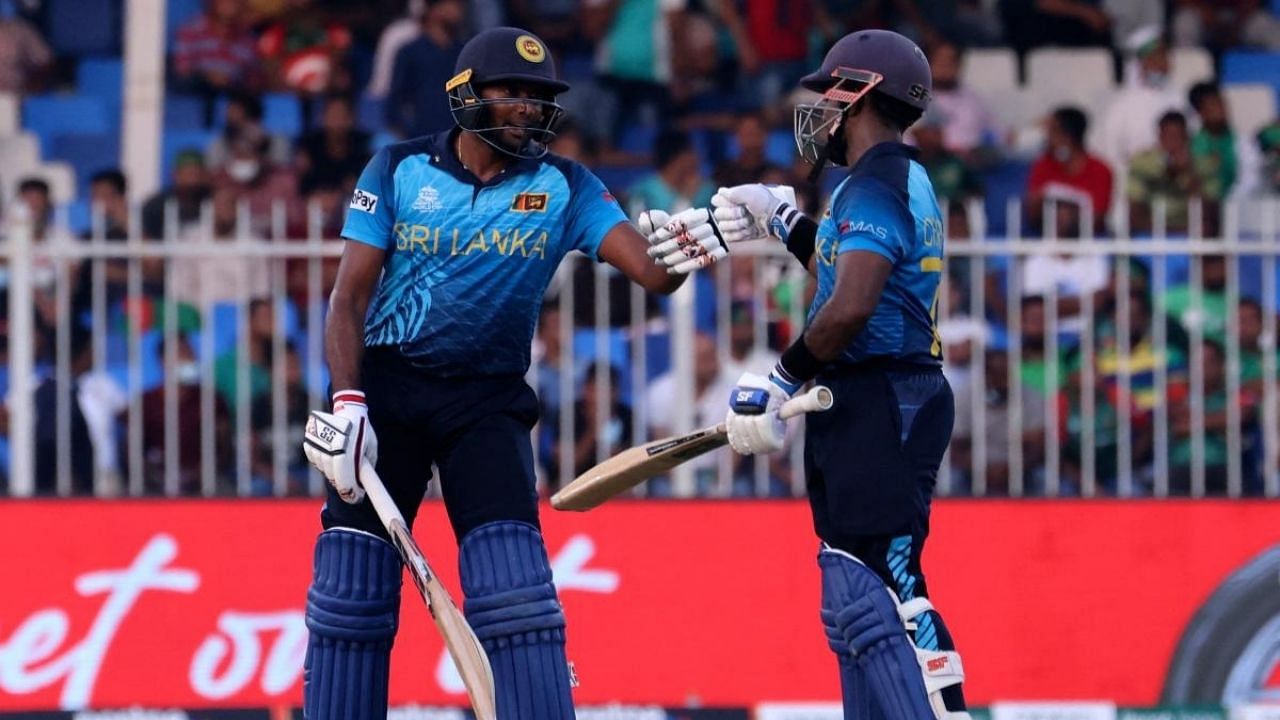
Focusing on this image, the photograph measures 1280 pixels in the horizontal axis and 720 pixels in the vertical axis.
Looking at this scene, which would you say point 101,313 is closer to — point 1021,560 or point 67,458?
point 67,458

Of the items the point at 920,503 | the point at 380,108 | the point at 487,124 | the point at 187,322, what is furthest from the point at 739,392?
the point at 380,108

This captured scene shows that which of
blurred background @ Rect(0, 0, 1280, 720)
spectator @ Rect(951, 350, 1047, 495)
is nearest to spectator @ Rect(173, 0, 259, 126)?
blurred background @ Rect(0, 0, 1280, 720)

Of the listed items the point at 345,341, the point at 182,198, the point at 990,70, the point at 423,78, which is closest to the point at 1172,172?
the point at 990,70

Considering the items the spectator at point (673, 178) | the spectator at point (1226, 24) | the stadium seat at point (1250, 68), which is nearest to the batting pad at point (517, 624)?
the spectator at point (673, 178)

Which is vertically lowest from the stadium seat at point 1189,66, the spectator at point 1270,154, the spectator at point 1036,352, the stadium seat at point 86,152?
the spectator at point 1036,352

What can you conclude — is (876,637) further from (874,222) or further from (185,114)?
(185,114)

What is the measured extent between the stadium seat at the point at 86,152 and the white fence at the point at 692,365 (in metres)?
4.69

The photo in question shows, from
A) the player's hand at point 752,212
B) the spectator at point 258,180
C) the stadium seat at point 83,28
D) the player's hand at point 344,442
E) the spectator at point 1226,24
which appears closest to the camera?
the player's hand at point 344,442

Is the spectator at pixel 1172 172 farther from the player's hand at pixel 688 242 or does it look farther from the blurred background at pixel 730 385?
the player's hand at pixel 688 242

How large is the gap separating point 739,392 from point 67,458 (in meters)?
3.96

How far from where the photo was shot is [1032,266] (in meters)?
9.45

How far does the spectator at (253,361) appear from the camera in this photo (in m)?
9.56

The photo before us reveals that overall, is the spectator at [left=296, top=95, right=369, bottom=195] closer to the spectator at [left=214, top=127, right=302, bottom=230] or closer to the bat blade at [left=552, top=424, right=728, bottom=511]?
the spectator at [left=214, top=127, right=302, bottom=230]

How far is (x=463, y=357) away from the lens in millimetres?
6844
